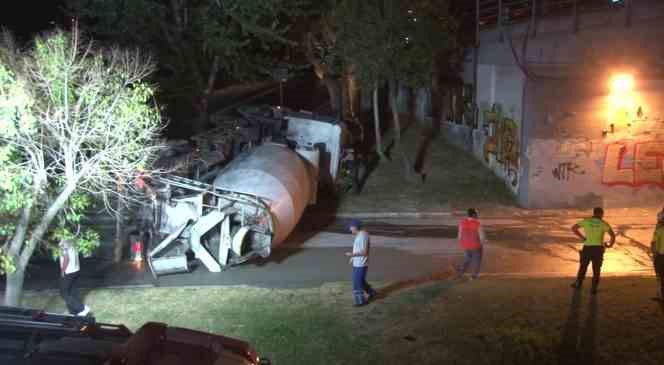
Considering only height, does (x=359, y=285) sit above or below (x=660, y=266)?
below

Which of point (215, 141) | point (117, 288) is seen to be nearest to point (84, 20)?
point (215, 141)

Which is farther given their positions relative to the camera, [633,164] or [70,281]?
[633,164]

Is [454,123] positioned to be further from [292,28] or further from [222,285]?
[222,285]

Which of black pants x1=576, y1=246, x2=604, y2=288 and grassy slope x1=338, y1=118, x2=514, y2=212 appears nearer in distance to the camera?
black pants x1=576, y1=246, x2=604, y2=288

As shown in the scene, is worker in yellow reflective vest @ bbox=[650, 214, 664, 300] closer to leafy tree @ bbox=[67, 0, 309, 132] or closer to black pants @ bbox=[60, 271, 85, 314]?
black pants @ bbox=[60, 271, 85, 314]

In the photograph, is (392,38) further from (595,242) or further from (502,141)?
(595,242)

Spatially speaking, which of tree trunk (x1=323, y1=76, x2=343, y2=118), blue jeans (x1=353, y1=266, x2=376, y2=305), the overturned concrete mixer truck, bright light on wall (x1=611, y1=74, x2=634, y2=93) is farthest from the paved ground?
tree trunk (x1=323, y1=76, x2=343, y2=118)

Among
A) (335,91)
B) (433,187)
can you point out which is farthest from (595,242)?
(335,91)

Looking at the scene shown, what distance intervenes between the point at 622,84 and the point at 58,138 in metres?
15.0

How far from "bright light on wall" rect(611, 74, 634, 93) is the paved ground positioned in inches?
136

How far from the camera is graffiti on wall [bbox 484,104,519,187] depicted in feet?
64.2

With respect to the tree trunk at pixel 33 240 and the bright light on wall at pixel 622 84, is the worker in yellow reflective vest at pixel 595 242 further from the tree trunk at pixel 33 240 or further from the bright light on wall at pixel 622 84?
the bright light on wall at pixel 622 84

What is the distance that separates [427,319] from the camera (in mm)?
9484

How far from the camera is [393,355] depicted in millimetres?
8242
